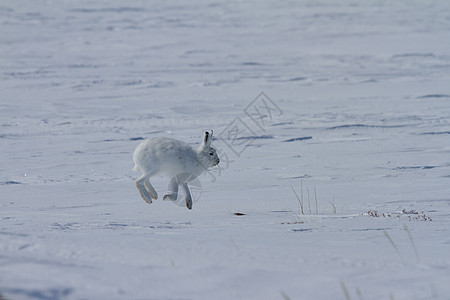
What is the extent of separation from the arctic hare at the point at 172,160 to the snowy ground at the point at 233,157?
259 millimetres

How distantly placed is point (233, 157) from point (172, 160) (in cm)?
352

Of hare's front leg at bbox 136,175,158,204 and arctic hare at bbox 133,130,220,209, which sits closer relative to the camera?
arctic hare at bbox 133,130,220,209

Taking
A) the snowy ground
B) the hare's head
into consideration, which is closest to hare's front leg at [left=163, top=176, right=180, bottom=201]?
the snowy ground

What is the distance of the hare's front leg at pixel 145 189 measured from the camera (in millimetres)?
6200

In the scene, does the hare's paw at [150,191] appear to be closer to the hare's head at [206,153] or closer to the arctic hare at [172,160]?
the arctic hare at [172,160]

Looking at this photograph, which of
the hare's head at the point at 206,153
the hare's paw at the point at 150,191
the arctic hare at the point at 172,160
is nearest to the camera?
the arctic hare at the point at 172,160

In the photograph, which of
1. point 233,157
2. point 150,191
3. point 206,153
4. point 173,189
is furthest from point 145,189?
point 233,157

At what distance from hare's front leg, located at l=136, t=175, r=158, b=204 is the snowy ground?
0.13 m

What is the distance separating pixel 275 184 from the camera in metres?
7.71

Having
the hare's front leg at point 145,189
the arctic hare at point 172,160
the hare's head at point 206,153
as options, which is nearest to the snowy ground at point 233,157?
the hare's front leg at point 145,189

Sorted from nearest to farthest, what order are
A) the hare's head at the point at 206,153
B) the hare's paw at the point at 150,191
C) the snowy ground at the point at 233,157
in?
the snowy ground at the point at 233,157 < the hare's head at the point at 206,153 < the hare's paw at the point at 150,191

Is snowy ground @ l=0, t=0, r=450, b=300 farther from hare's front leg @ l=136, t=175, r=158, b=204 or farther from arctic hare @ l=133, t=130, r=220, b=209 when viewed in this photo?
arctic hare @ l=133, t=130, r=220, b=209

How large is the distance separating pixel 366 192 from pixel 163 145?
2.36m

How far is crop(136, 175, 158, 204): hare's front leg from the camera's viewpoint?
6.20 meters
